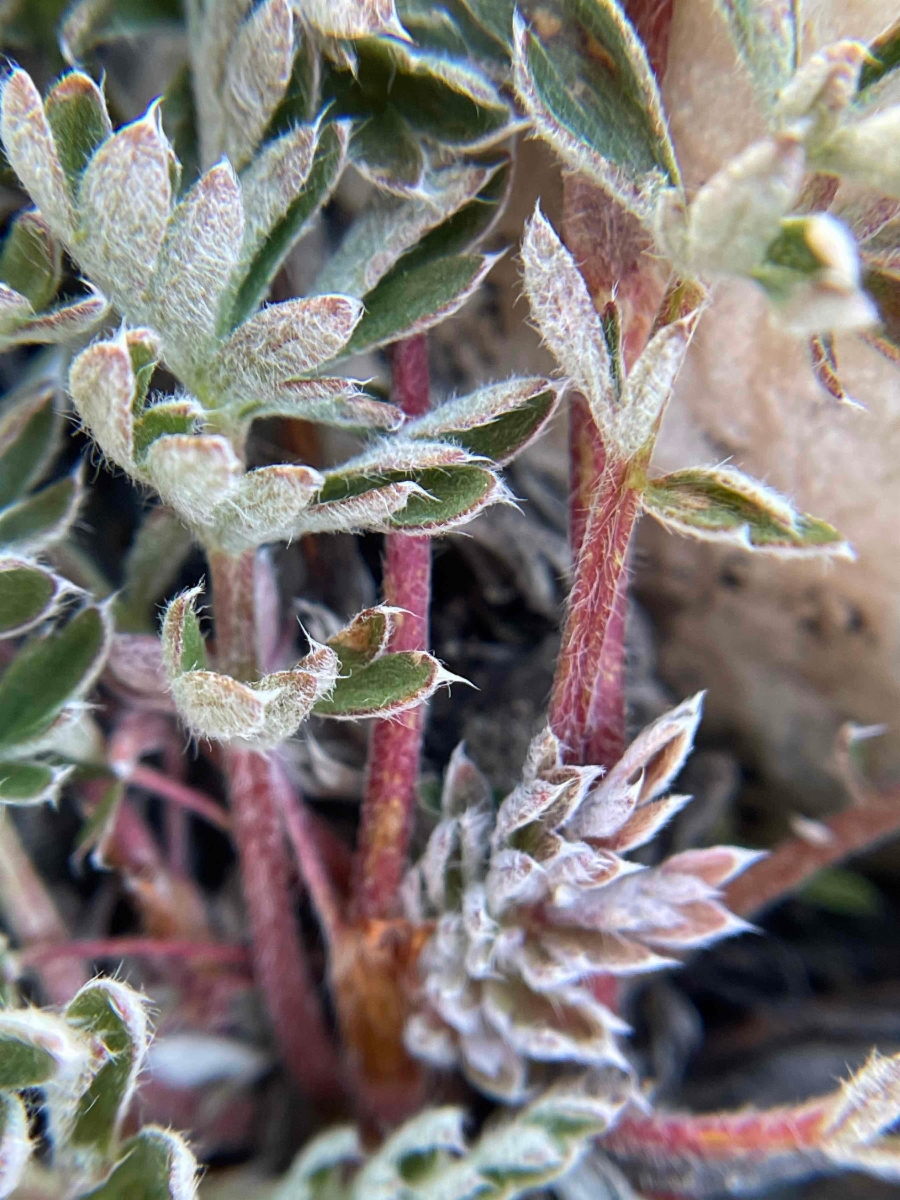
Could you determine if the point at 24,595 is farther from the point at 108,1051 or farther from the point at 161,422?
the point at 108,1051

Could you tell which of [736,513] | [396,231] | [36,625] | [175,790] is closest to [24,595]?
[36,625]

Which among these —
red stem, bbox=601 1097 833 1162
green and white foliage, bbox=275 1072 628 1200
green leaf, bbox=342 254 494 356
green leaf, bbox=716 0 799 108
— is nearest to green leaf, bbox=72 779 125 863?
green and white foliage, bbox=275 1072 628 1200

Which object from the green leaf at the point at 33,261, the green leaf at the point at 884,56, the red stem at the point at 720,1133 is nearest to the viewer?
the green leaf at the point at 884,56

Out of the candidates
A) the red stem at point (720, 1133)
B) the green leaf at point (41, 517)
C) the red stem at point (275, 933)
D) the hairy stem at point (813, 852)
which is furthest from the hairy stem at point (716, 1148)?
the green leaf at point (41, 517)

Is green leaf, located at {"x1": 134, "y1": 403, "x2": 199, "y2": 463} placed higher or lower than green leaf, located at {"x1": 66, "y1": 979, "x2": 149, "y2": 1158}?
higher

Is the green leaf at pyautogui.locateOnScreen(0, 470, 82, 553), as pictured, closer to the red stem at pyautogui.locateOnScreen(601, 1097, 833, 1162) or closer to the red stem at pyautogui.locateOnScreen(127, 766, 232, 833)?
the red stem at pyautogui.locateOnScreen(127, 766, 232, 833)

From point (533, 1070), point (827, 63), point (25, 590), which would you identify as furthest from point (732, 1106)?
point (827, 63)

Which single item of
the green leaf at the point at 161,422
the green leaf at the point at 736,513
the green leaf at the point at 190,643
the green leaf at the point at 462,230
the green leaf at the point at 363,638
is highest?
the green leaf at the point at 462,230

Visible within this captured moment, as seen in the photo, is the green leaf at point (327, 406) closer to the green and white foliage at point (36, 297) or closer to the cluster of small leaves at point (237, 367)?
the cluster of small leaves at point (237, 367)
